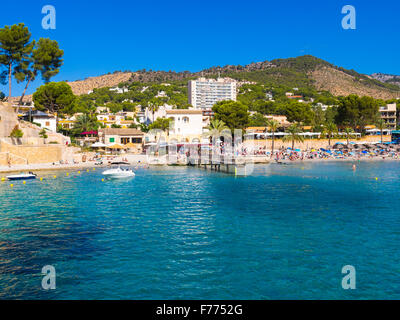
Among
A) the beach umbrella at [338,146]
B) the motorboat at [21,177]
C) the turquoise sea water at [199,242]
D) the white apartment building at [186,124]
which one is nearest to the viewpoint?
the turquoise sea water at [199,242]

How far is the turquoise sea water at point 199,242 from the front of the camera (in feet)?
45.6

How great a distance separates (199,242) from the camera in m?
19.4

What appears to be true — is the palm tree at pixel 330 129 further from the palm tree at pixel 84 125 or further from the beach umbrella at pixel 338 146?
the palm tree at pixel 84 125

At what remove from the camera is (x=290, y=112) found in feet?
340

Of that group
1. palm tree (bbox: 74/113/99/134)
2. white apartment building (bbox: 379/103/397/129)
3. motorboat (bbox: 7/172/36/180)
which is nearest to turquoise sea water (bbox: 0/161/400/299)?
motorboat (bbox: 7/172/36/180)

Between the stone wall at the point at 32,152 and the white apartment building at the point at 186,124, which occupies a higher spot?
the white apartment building at the point at 186,124

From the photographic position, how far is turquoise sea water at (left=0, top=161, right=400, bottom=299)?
13.9 metres

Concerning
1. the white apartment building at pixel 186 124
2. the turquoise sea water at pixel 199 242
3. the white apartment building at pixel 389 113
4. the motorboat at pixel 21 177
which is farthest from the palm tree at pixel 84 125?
the white apartment building at pixel 389 113

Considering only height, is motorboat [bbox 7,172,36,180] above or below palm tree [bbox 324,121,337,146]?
below

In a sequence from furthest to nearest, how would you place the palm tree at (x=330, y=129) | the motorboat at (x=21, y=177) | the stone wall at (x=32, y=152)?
the palm tree at (x=330, y=129) < the stone wall at (x=32, y=152) < the motorboat at (x=21, y=177)

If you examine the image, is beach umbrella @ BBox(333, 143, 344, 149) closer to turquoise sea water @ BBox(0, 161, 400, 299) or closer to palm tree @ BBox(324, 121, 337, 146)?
palm tree @ BBox(324, 121, 337, 146)
